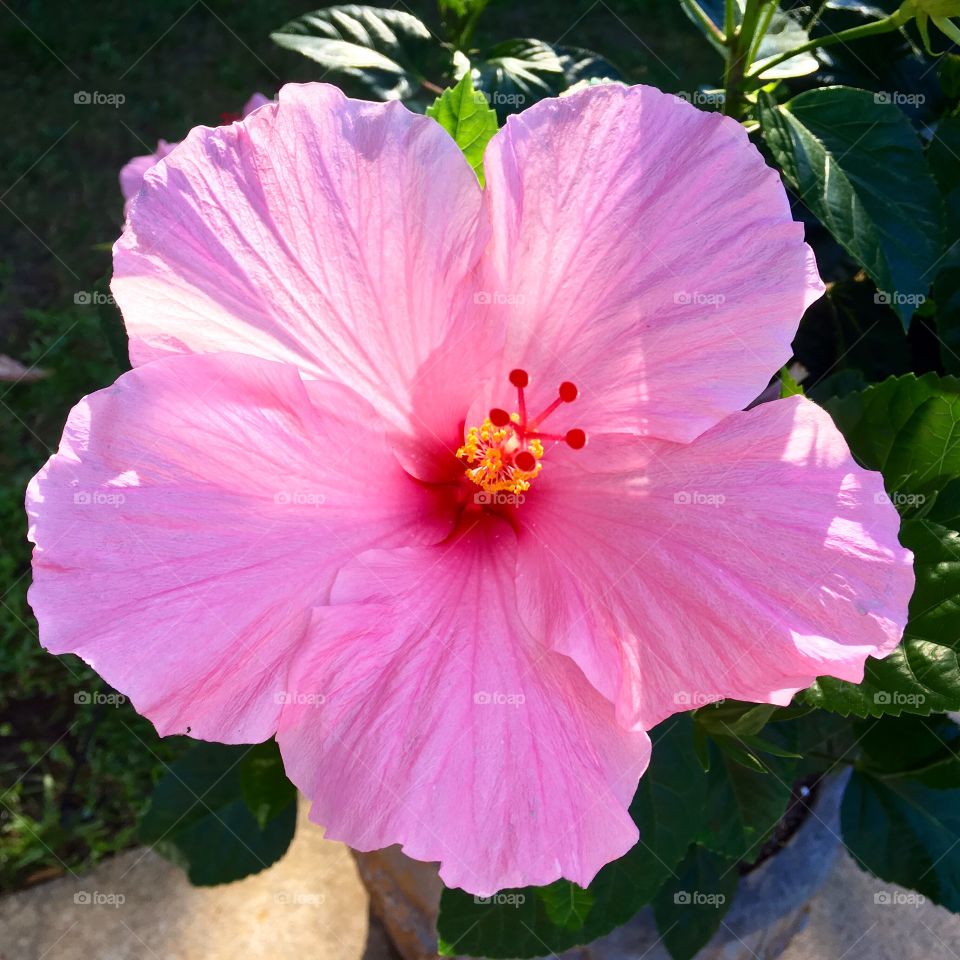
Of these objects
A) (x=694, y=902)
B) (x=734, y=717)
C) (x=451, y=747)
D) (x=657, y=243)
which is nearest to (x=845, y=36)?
(x=657, y=243)

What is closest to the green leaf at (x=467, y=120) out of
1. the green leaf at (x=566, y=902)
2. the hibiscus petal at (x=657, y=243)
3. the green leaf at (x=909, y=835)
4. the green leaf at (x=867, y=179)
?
the hibiscus petal at (x=657, y=243)

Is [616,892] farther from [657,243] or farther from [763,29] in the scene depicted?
[763,29]

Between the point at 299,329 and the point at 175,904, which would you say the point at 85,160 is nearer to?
the point at 175,904

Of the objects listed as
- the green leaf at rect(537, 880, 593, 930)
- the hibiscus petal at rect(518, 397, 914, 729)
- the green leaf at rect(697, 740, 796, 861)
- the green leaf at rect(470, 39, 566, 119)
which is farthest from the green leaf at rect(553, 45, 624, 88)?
the green leaf at rect(537, 880, 593, 930)

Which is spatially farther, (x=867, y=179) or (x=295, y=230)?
(x=867, y=179)

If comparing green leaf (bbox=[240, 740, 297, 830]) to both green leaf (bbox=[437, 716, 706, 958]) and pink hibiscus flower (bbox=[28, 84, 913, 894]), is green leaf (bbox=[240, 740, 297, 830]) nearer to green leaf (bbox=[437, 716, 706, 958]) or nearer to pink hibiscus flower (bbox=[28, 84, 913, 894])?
green leaf (bbox=[437, 716, 706, 958])

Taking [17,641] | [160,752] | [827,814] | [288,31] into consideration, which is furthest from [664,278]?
[17,641]
